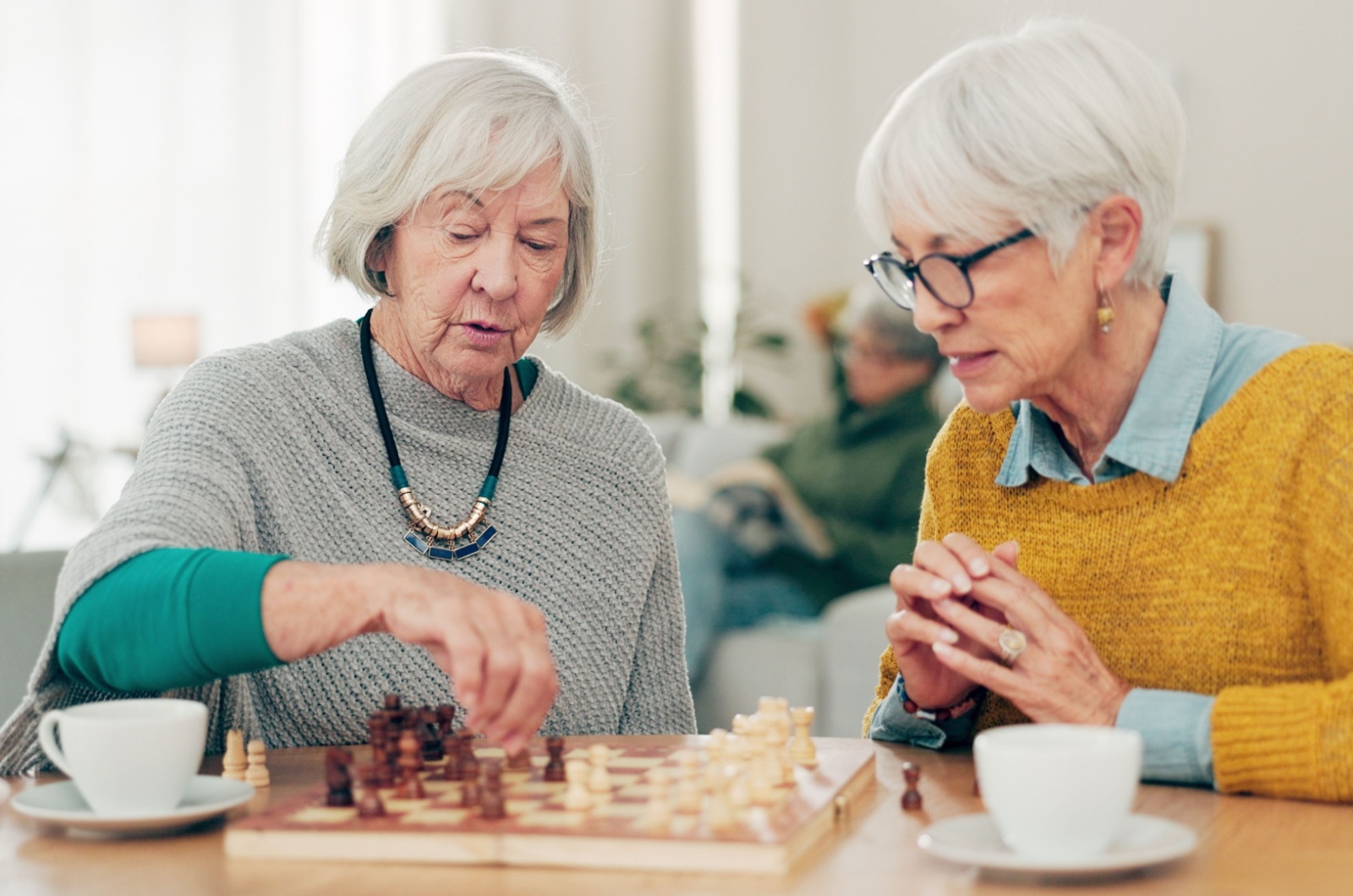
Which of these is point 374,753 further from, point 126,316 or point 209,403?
point 126,316

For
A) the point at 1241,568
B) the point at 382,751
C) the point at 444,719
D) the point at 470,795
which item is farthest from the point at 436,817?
the point at 1241,568

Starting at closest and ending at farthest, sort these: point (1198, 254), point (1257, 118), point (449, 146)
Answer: point (449, 146) → point (1257, 118) → point (1198, 254)

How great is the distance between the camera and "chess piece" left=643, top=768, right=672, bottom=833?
0.98 m

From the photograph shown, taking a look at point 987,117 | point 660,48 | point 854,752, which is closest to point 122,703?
point 854,752

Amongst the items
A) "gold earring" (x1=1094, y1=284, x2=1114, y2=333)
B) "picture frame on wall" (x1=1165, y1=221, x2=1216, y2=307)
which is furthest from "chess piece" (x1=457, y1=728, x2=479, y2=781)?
"picture frame on wall" (x1=1165, y1=221, x2=1216, y2=307)

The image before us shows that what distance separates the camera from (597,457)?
1.77m

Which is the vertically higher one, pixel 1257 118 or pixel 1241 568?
pixel 1257 118

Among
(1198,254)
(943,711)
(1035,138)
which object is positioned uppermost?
(1035,138)

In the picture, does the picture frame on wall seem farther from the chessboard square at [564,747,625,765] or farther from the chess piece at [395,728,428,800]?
the chess piece at [395,728,428,800]

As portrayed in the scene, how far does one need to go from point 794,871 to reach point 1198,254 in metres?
3.68

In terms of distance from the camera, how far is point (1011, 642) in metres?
1.28

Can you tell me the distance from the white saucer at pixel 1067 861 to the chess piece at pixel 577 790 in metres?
0.24

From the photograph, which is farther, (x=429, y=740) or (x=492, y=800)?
(x=429, y=740)

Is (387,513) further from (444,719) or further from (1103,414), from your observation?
(1103,414)
